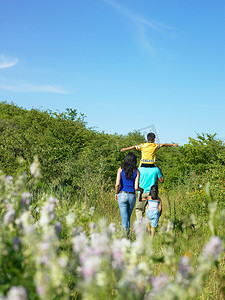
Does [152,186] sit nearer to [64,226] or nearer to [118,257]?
[64,226]

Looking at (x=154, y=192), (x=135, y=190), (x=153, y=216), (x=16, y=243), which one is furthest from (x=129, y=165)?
(x=16, y=243)

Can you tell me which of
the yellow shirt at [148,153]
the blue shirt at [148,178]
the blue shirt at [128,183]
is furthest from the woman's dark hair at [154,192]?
the yellow shirt at [148,153]

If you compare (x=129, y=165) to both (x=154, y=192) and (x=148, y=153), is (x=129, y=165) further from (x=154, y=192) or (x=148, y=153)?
(x=148, y=153)

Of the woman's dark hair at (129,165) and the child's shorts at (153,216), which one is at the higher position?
the woman's dark hair at (129,165)

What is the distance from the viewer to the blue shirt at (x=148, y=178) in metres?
5.87

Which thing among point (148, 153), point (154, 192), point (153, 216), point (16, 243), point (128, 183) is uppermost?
point (148, 153)

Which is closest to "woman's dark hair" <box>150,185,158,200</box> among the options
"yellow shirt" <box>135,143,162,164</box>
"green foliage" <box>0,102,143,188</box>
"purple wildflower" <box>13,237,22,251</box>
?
"yellow shirt" <box>135,143,162,164</box>

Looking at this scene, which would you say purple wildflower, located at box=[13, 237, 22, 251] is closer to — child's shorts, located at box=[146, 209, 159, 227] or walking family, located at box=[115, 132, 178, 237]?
walking family, located at box=[115, 132, 178, 237]

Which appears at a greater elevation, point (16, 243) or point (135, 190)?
point (135, 190)

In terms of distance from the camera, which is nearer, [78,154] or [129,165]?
[129,165]

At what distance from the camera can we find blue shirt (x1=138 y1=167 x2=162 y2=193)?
5871 mm

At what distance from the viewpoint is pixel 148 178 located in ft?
19.3

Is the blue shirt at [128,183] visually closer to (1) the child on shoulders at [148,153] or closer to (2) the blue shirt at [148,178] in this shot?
(2) the blue shirt at [148,178]

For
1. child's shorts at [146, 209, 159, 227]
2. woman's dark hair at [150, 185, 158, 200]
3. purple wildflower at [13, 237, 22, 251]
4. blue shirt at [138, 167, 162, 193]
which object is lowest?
child's shorts at [146, 209, 159, 227]
